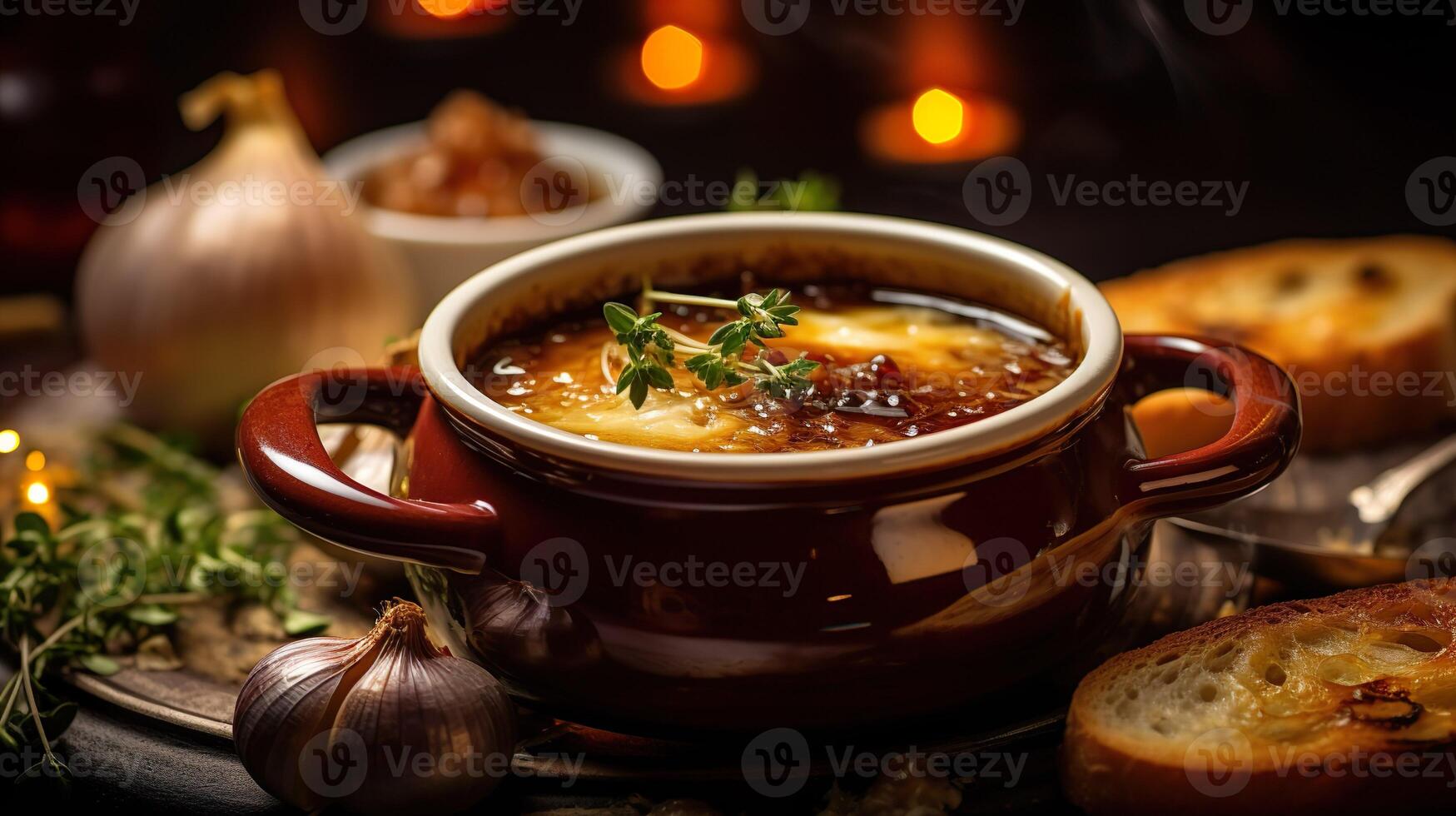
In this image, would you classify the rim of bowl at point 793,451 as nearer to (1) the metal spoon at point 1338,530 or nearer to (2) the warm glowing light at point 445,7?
(1) the metal spoon at point 1338,530

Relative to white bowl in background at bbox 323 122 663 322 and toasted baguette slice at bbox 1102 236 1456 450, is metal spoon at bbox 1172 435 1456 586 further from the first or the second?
white bowl in background at bbox 323 122 663 322

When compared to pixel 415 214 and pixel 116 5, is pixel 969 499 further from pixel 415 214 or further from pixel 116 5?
pixel 116 5

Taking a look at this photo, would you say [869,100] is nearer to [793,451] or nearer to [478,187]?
[478,187]

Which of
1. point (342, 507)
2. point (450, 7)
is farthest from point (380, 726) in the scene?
point (450, 7)

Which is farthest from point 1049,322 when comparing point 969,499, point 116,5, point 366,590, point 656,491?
point 116,5

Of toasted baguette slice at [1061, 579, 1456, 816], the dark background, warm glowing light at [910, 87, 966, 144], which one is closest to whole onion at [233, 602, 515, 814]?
toasted baguette slice at [1061, 579, 1456, 816]
